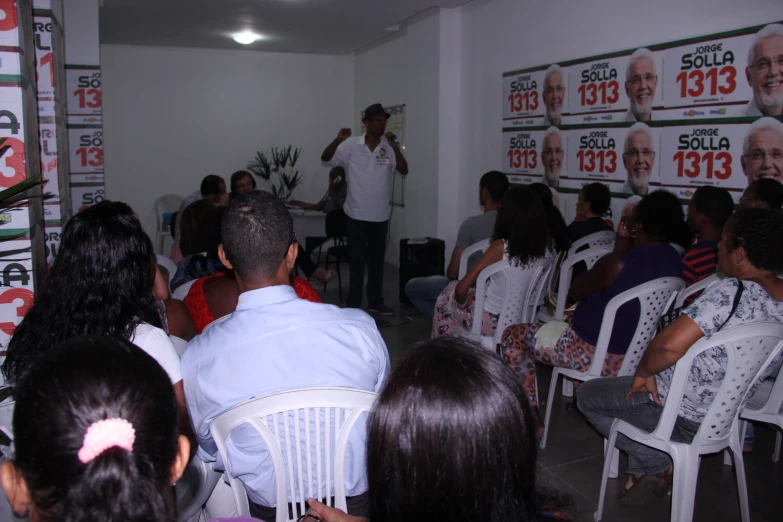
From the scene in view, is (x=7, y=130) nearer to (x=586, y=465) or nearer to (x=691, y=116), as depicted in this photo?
(x=586, y=465)

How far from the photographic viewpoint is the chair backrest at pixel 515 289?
10.8 feet

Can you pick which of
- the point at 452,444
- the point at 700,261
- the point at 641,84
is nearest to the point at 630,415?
the point at 700,261

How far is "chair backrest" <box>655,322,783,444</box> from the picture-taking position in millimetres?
2010

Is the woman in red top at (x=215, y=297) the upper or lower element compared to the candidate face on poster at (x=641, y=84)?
lower

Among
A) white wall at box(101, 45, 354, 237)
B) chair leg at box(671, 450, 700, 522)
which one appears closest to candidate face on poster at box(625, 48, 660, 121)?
chair leg at box(671, 450, 700, 522)

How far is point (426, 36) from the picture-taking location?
264 inches

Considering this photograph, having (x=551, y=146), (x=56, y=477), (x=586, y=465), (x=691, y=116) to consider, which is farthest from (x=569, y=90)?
(x=56, y=477)

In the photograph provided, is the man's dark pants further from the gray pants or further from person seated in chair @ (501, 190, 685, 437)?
the gray pants

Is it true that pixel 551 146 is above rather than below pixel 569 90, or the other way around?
below

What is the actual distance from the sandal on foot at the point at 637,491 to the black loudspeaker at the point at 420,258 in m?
3.38

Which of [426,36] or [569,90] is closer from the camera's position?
[569,90]

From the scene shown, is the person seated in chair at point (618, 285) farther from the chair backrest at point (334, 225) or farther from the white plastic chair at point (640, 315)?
the chair backrest at point (334, 225)

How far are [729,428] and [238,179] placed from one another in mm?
4246

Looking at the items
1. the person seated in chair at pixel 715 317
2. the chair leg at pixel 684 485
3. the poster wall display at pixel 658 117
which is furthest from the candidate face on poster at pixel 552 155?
the chair leg at pixel 684 485
